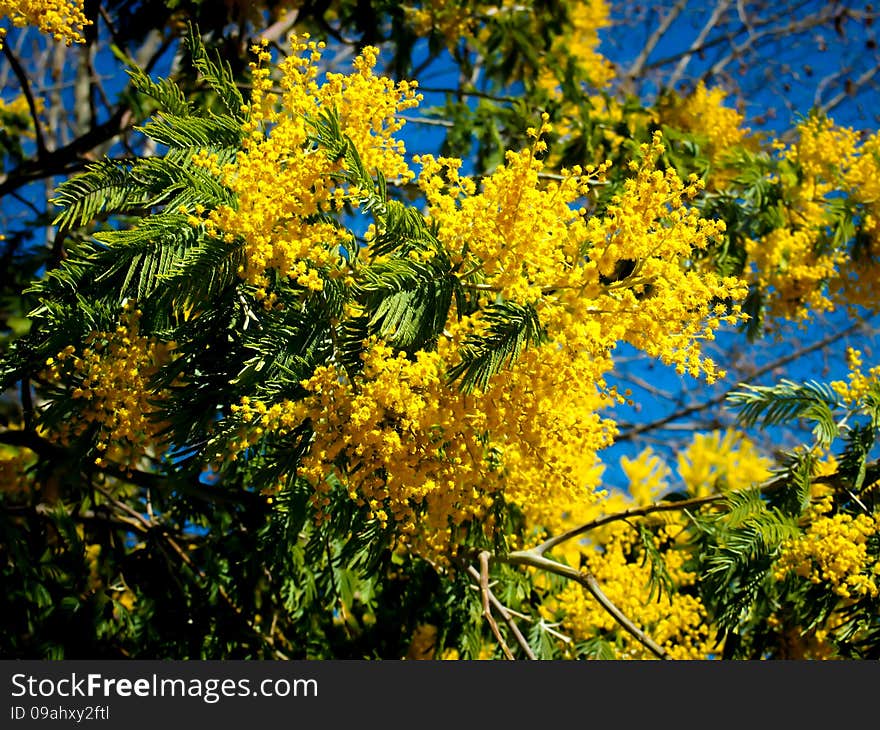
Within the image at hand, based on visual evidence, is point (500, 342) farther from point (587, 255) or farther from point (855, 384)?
point (855, 384)

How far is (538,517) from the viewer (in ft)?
15.9

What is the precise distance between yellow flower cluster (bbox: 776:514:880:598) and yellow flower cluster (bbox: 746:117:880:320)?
2121mm

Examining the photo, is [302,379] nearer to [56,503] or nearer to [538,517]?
[538,517]

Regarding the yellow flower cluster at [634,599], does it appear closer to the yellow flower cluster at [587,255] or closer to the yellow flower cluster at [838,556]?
the yellow flower cluster at [838,556]

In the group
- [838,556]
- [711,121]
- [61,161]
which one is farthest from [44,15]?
[711,121]

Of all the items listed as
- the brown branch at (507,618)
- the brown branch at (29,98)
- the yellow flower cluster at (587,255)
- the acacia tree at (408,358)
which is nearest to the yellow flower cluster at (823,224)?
the acacia tree at (408,358)

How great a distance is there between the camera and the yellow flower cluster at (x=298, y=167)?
8.93 ft

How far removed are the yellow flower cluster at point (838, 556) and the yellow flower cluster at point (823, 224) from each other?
2121 millimetres

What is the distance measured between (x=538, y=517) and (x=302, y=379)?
7.63ft

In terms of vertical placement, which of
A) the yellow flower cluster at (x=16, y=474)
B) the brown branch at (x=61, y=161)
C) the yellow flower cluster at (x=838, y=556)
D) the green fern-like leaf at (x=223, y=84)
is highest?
the brown branch at (x=61, y=161)

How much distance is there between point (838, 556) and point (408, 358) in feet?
6.67

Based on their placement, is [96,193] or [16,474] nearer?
[96,193]

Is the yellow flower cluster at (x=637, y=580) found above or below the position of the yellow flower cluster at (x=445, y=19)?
below

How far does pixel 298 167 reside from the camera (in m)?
2.79
